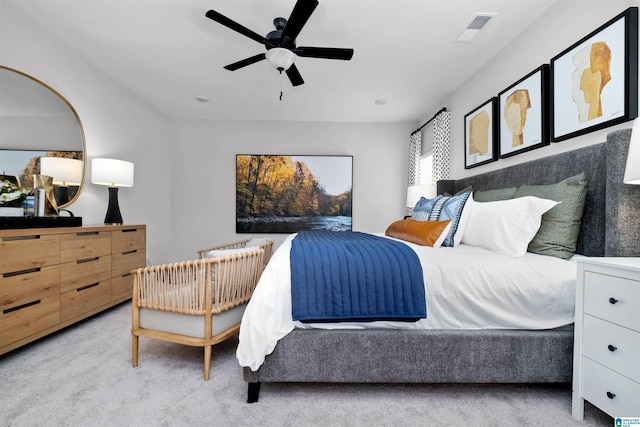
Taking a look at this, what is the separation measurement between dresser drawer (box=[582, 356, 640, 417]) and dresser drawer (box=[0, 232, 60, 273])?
3.27 m

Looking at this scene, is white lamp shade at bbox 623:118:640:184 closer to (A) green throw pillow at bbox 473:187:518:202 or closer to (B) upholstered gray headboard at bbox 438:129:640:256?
(B) upholstered gray headboard at bbox 438:129:640:256

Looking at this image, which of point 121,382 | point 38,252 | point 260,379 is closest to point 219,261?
point 260,379

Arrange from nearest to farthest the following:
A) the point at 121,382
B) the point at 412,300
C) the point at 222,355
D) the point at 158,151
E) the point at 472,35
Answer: the point at 412,300 < the point at 121,382 < the point at 222,355 < the point at 472,35 < the point at 158,151

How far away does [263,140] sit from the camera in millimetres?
4879

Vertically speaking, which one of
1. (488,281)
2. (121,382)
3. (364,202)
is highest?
(364,202)

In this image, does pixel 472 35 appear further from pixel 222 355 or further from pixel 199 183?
pixel 199 183

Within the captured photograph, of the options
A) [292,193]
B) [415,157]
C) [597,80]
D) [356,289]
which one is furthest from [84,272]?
[415,157]

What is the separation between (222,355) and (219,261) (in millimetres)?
742

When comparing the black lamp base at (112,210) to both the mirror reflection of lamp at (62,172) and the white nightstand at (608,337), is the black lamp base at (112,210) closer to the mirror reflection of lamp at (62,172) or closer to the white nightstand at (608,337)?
the mirror reflection of lamp at (62,172)

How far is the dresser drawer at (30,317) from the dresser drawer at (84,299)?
63mm

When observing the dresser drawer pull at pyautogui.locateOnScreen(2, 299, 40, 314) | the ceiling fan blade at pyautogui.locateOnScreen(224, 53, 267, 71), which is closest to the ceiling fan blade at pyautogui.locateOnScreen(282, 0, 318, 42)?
the ceiling fan blade at pyautogui.locateOnScreen(224, 53, 267, 71)

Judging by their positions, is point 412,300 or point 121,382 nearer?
point 412,300

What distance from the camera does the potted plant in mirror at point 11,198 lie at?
6.88 feet

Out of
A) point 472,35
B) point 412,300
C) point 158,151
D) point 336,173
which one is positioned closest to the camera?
point 412,300
